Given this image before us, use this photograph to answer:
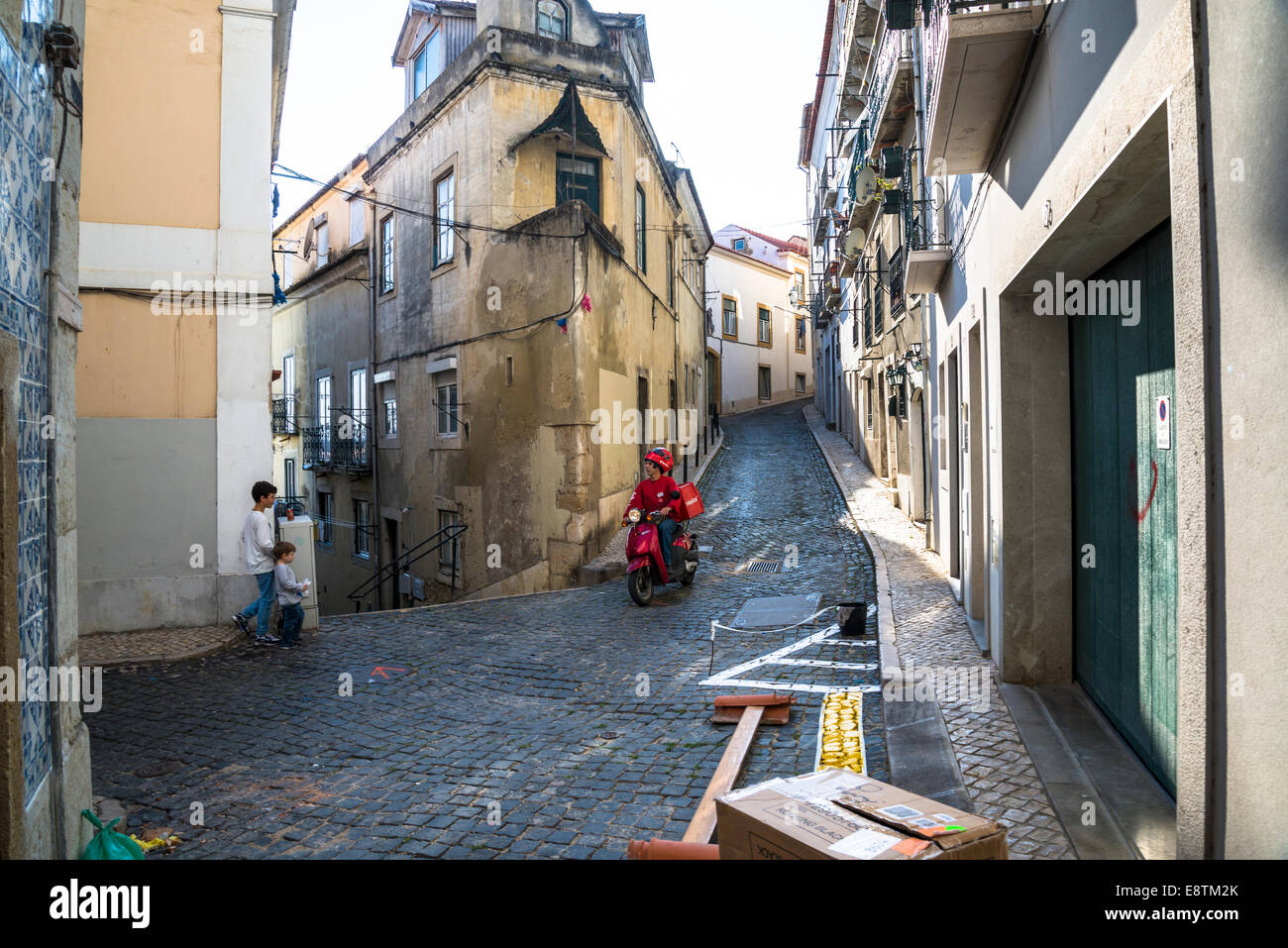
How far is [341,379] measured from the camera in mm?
20250

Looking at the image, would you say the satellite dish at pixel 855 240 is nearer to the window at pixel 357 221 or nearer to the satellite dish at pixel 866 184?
the satellite dish at pixel 866 184

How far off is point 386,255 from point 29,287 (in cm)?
1519

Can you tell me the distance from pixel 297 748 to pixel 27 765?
239cm

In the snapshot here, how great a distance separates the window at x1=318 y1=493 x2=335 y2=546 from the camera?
21348 mm

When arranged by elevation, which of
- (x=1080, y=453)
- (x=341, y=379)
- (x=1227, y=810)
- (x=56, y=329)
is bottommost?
(x=1227, y=810)

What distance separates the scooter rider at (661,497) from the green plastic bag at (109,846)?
24.3ft

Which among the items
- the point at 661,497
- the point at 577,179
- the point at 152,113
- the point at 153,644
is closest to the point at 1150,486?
the point at 661,497

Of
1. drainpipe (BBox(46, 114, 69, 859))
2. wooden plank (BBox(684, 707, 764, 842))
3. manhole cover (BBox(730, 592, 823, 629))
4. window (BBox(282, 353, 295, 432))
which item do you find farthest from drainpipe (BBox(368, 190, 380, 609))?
drainpipe (BBox(46, 114, 69, 859))

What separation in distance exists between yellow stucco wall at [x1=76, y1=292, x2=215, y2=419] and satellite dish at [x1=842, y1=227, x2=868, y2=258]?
14.6 meters

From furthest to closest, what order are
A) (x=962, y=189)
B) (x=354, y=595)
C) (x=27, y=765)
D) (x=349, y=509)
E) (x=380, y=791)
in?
(x=349, y=509) < (x=354, y=595) < (x=962, y=189) < (x=380, y=791) < (x=27, y=765)

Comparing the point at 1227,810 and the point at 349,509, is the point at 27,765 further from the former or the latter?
the point at 349,509

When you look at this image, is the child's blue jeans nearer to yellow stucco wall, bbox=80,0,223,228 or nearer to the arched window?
yellow stucco wall, bbox=80,0,223,228

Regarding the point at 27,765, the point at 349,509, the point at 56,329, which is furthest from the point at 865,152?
the point at 27,765

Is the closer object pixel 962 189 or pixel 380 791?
pixel 380 791
